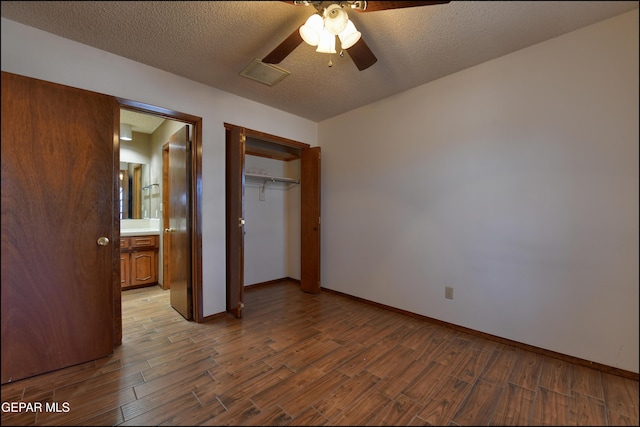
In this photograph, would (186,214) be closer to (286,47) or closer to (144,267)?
(144,267)

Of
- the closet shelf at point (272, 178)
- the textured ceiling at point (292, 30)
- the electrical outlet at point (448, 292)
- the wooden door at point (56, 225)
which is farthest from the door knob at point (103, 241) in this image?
the electrical outlet at point (448, 292)

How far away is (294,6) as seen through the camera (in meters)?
1.70

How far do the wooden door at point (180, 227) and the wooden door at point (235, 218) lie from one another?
0.42m

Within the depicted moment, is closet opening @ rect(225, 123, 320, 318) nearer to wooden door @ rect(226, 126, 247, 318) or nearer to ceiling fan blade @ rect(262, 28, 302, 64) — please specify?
wooden door @ rect(226, 126, 247, 318)

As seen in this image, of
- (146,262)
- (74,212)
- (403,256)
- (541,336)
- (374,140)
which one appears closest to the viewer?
(74,212)

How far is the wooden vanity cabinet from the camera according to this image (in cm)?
365

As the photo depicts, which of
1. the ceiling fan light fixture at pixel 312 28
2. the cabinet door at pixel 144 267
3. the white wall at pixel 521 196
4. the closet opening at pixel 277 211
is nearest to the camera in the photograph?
the ceiling fan light fixture at pixel 312 28

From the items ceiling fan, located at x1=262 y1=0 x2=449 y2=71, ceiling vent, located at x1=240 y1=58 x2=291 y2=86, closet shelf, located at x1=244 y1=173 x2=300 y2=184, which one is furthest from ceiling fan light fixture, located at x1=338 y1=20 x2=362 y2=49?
closet shelf, located at x1=244 y1=173 x2=300 y2=184

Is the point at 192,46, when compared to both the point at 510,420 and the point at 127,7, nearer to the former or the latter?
the point at 127,7

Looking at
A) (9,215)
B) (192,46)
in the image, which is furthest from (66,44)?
(9,215)

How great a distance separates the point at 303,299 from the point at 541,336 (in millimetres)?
2495

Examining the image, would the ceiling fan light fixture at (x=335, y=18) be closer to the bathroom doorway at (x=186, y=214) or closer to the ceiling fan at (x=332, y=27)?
the ceiling fan at (x=332, y=27)

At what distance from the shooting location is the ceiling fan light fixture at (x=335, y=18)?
1580 millimetres

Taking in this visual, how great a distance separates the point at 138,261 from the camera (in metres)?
3.79
